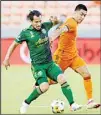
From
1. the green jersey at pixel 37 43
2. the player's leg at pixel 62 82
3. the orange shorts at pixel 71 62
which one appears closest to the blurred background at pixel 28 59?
the player's leg at pixel 62 82

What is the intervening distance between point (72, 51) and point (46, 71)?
35.3 inches

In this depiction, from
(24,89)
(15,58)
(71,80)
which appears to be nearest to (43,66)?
(24,89)

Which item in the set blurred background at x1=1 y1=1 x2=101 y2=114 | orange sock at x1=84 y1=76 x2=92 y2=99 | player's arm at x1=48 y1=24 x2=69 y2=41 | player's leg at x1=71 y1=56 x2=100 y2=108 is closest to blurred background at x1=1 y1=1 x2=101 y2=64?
blurred background at x1=1 y1=1 x2=101 y2=114

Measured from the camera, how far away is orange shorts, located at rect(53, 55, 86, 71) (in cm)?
915

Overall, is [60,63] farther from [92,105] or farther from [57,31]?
[92,105]

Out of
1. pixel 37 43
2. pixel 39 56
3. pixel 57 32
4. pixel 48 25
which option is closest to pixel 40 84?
pixel 39 56

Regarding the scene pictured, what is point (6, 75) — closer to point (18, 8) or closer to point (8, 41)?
point (8, 41)

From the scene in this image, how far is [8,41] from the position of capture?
55.0 ft

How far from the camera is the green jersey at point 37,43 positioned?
847 centimetres

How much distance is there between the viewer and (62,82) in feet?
27.4

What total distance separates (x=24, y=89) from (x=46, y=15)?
816cm

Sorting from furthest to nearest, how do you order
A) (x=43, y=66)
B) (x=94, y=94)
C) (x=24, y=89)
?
(x=24, y=89) → (x=94, y=94) → (x=43, y=66)

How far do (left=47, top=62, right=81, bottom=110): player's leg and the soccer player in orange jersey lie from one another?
0.49 m

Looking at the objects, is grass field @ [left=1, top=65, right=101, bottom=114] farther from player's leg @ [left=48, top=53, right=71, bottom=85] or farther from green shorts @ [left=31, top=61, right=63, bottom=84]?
green shorts @ [left=31, top=61, right=63, bottom=84]
